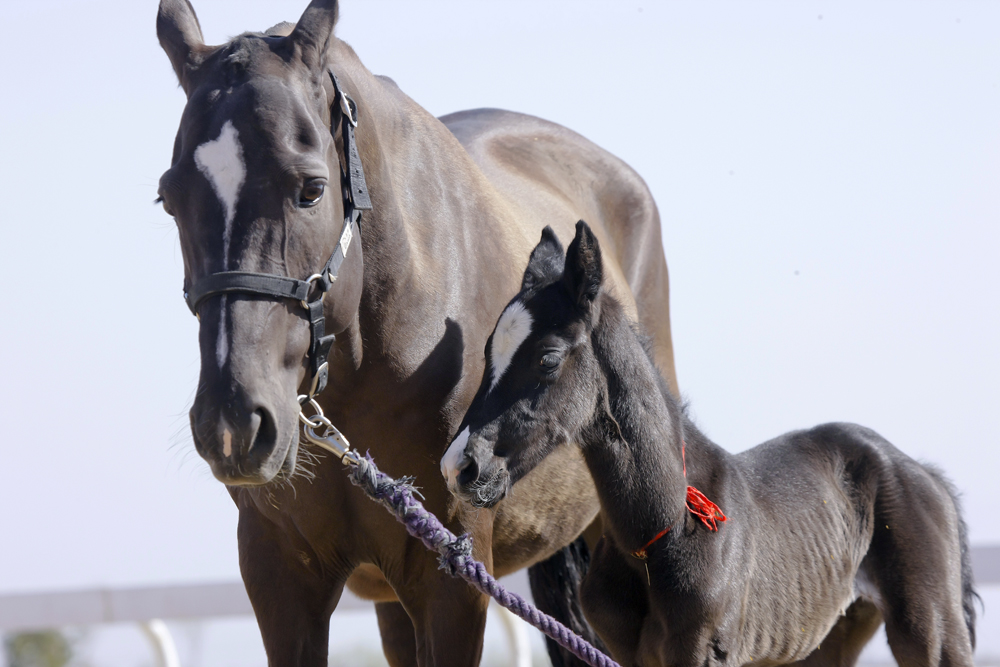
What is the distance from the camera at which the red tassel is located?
3139mm

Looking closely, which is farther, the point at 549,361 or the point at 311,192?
the point at 549,361

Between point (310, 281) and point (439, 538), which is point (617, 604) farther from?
point (310, 281)

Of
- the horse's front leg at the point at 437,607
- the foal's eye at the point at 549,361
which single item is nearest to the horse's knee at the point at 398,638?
the horse's front leg at the point at 437,607

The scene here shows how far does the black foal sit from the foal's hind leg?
9.8 inches

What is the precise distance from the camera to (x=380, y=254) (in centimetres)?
287

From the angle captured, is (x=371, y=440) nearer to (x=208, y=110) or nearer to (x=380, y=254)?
(x=380, y=254)

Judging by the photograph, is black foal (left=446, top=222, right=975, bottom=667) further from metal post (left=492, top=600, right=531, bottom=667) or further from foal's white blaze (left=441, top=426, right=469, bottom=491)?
metal post (left=492, top=600, right=531, bottom=667)

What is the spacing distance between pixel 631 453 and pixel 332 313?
111cm

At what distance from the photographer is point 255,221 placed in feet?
7.63

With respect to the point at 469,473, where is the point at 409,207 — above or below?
above

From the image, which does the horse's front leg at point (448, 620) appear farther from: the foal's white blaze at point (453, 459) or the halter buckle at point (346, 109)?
the halter buckle at point (346, 109)

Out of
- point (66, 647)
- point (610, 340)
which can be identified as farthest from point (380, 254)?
point (66, 647)

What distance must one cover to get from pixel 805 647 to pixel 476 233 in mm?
1844

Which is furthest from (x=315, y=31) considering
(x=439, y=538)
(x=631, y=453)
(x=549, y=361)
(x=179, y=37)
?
(x=631, y=453)
